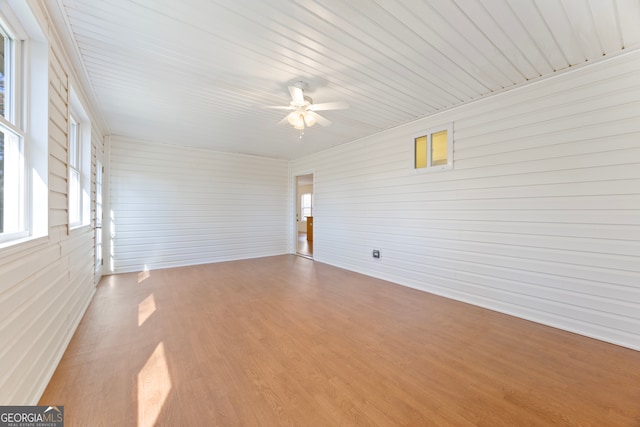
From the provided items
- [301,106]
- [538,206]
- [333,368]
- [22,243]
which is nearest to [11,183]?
[22,243]

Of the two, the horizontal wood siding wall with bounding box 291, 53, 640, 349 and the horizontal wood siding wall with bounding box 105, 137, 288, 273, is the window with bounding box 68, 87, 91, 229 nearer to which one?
the horizontal wood siding wall with bounding box 105, 137, 288, 273

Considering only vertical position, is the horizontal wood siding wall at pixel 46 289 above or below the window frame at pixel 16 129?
below

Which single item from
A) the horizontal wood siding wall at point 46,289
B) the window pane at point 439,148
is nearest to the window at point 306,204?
the window pane at point 439,148

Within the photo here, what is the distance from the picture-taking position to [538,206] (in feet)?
9.31

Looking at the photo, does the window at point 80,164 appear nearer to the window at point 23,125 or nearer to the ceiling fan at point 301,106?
the window at point 23,125

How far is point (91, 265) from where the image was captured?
3654mm

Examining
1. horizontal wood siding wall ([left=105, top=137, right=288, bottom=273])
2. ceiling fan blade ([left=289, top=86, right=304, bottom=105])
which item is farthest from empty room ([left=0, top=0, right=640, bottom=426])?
horizontal wood siding wall ([left=105, top=137, right=288, bottom=273])

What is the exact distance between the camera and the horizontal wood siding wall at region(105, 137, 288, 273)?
4.99m

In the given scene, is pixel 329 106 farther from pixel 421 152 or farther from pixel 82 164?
pixel 82 164

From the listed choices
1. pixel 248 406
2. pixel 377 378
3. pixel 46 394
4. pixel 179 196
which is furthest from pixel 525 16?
pixel 179 196

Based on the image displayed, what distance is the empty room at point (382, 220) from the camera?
5.41ft

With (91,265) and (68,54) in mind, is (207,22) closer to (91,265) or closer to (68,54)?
(68,54)

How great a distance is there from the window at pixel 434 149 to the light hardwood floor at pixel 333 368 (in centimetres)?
200

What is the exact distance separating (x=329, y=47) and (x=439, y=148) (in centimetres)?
238
